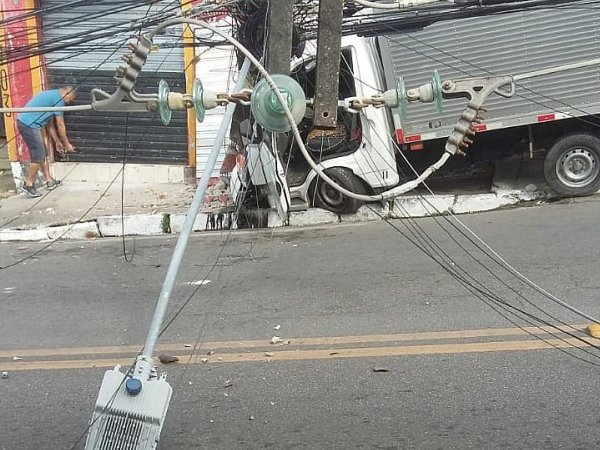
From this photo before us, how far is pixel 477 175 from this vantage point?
10.1 meters

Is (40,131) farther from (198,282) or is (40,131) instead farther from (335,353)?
(335,353)

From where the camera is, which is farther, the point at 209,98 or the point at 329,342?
the point at 329,342

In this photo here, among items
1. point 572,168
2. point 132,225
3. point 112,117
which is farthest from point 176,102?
point 112,117

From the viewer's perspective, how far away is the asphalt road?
3.70 meters

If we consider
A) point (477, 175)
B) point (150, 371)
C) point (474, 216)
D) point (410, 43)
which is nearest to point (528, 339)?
point (150, 371)

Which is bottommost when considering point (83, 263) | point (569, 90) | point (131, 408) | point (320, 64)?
point (83, 263)

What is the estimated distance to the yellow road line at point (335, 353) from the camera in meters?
4.50

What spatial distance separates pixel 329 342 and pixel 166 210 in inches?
210

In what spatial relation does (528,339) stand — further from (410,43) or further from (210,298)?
(410,43)

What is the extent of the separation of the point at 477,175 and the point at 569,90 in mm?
2229

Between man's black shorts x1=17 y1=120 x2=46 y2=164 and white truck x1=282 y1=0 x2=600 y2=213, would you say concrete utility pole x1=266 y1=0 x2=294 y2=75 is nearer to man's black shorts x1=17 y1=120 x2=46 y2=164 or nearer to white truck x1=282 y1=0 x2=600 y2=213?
white truck x1=282 y1=0 x2=600 y2=213

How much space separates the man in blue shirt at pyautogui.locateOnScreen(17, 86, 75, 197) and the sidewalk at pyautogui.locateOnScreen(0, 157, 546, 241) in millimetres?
592

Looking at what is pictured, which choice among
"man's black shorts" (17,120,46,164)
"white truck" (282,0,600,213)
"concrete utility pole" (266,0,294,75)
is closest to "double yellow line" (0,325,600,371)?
"concrete utility pole" (266,0,294,75)

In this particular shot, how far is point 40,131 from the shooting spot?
1059 centimetres
